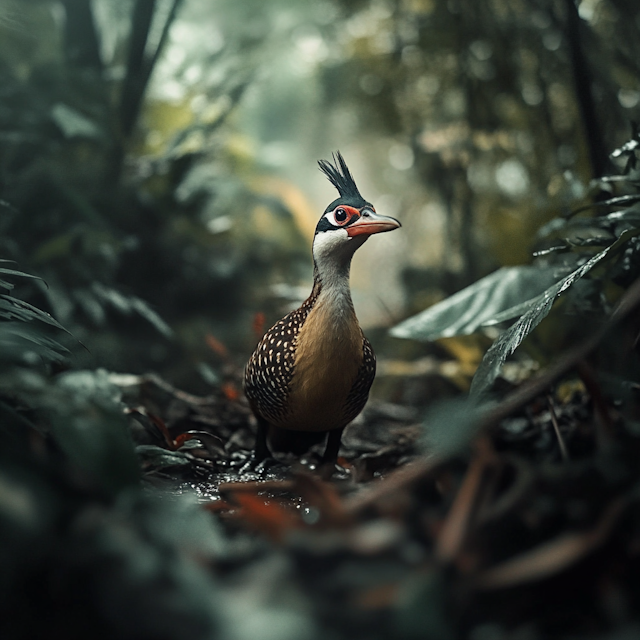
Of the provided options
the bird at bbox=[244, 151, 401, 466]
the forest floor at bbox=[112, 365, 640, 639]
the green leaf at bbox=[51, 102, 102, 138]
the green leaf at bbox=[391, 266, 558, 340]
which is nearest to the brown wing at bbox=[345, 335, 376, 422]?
the bird at bbox=[244, 151, 401, 466]

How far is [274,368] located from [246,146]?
6.24 m

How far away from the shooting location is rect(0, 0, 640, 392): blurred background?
3.75 metres

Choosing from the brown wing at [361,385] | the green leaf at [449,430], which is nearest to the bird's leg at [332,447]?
the brown wing at [361,385]

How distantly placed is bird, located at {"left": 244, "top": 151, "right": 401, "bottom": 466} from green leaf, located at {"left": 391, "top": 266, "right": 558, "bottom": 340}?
15.1 inches

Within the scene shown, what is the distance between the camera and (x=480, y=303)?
8.23 ft

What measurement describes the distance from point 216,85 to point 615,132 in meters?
3.78

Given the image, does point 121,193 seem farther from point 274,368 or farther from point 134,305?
point 274,368

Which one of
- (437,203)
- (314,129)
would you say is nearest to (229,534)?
(437,203)

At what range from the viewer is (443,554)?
0.79 m

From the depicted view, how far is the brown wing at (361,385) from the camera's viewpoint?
83.8 inches

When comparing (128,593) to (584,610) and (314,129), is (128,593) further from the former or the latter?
(314,129)

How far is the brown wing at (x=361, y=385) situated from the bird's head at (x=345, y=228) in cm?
36

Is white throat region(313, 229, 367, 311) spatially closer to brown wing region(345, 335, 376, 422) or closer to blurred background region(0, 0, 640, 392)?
brown wing region(345, 335, 376, 422)

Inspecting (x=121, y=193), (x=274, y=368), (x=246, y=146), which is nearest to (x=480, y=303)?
(x=274, y=368)
